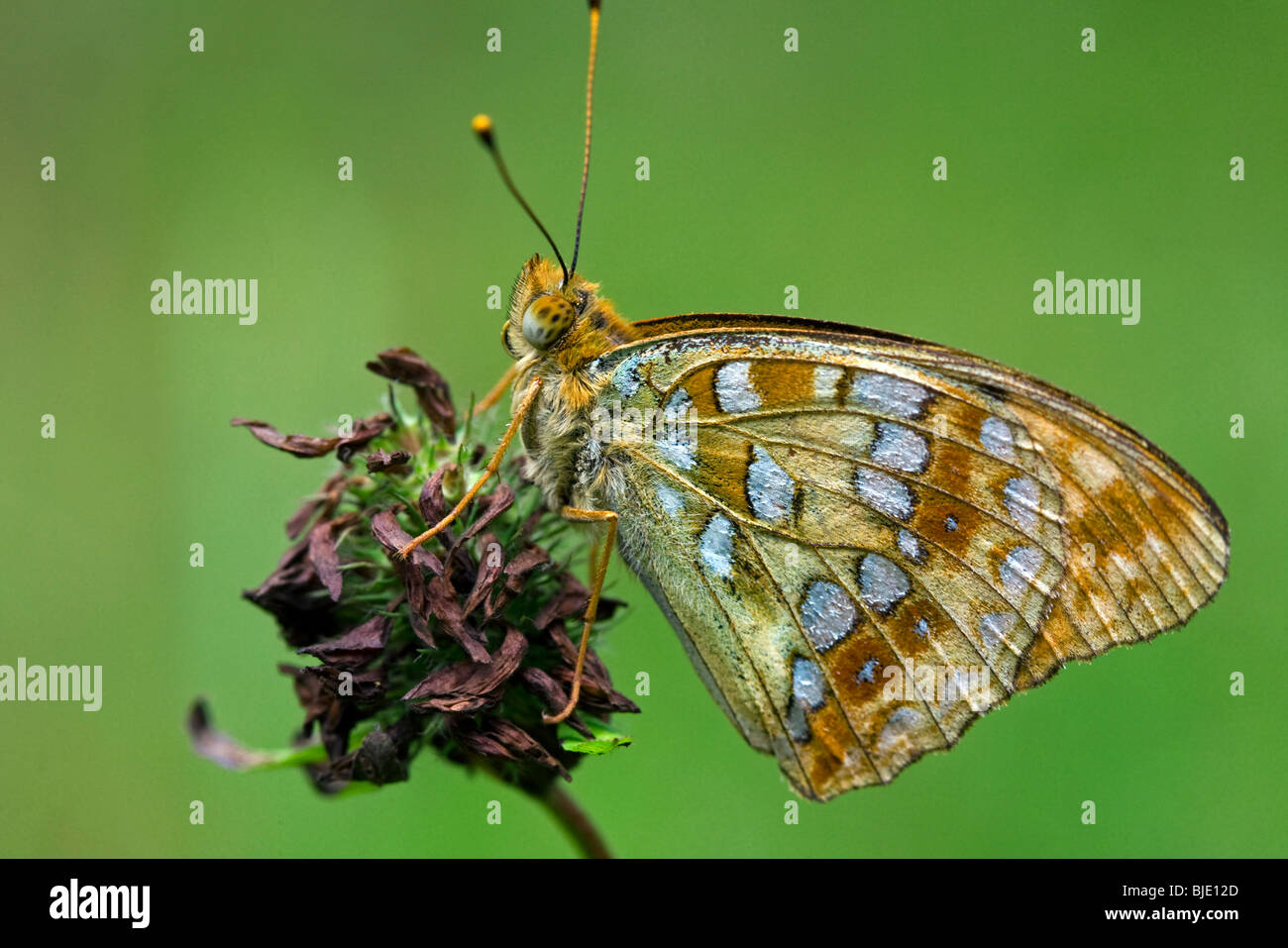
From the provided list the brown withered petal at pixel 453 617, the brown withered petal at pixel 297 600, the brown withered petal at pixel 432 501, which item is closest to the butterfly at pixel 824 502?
the brown withered petal at pixel 432 501

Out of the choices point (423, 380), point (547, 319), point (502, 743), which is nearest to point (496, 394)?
point (423, 380)

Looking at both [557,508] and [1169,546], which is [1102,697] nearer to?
[1169,546]

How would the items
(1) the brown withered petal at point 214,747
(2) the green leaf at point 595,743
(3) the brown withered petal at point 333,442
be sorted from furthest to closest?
(1) the brown withered petal at point 214,747 < (3) the brown withered petal at point 333,442 < (2) the green leaf at point 595,743

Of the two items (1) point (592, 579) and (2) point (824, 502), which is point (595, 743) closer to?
(1) point (592, 579)

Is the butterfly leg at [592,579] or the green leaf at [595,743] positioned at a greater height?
the butterfly leg at [592,579]

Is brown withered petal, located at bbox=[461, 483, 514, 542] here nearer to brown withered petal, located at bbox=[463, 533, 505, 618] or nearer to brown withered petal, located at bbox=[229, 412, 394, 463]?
brown withered petal, located at bbox=[463, 533, 505, 618]

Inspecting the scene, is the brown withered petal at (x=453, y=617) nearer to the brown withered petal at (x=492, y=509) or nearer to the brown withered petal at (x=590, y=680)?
the brown withered petal at (x=492, y=509)

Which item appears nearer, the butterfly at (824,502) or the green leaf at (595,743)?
the green leaf at (595,743)
